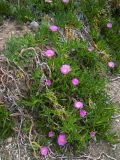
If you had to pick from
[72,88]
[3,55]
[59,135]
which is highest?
[3,55]

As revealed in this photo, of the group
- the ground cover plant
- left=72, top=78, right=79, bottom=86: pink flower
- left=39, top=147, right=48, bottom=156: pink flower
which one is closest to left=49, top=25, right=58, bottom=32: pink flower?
the ground cover plant

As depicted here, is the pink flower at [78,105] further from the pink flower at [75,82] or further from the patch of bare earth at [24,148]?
the patch of bare earth at [24,148]

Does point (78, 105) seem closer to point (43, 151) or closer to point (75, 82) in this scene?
point (75, 82)

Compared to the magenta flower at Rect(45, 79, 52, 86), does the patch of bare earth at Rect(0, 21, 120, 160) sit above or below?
below

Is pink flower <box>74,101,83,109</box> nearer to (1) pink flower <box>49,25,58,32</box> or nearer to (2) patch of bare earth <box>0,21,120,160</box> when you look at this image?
(2) patch of bare earth <box>0,21,120,160</box>

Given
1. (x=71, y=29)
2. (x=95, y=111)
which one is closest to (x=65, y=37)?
(x=71, y=29)

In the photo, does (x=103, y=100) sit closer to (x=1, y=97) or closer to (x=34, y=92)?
(x=34, y=92)
